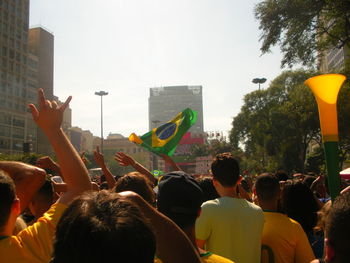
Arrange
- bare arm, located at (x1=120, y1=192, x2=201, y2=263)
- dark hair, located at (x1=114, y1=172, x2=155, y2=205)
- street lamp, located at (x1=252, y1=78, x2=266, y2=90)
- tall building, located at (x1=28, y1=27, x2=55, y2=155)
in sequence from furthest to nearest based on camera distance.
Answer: tall building, located at (x1=28, y1=27, x2=55, y2=155), street lamp, located at (x1=252, y1=78, x2=266, y2=90), dark hair, located at (x1=114, y1=172, x2=155, y2=205), bare arm, located at (x1=120, y1=192, x2=201, y2=263)

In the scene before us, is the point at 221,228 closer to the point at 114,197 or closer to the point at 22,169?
the point at 22,169

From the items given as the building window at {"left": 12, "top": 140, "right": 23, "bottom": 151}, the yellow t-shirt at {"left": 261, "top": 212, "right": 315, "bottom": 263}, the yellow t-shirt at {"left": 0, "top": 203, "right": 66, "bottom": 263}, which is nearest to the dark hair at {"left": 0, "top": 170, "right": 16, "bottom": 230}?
the yellow t-shirt at {"left": 0, "top": 203, "right": 66, "bottom": 263}

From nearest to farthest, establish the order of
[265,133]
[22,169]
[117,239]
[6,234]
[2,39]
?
[117,239], [6,234], [22,169], [265,133], [2,39]

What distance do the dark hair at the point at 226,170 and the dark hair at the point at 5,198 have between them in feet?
6.36

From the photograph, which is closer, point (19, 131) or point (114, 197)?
point (114, 197)

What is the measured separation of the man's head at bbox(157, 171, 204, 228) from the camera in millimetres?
2061

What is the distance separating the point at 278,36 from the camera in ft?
54.3

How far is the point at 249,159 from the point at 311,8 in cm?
4060

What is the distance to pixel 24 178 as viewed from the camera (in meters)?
2.14

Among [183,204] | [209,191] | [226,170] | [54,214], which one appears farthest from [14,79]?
[183,204]

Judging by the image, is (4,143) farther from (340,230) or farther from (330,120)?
(340,230)

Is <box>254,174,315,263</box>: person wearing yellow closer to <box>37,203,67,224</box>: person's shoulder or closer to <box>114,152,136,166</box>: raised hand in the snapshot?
<box>37,203,67,224</box>: person's shoulder

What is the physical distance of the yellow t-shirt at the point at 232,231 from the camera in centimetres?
295

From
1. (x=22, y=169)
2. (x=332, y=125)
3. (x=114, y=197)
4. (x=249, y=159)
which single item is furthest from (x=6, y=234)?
(x=249, y=159)
